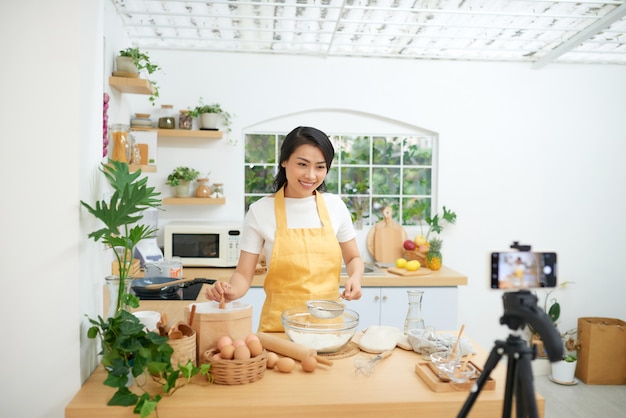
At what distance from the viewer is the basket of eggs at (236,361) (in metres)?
1.71

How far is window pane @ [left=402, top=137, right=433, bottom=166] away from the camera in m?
4.91

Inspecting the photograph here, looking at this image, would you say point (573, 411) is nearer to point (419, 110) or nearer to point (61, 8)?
point (419, 110)

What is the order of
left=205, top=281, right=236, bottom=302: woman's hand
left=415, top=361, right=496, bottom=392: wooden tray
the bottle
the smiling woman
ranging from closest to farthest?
left=415, top=361, right=496, bottom=392: wooden tray → left=205, top=281, right=236, bottom=302: woman's hand → the bottle → the smiling woman

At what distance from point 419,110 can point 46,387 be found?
12.1ft

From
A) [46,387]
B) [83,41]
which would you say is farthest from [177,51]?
[46,387]

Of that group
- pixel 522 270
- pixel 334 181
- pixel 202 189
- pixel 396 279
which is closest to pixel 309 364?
pixel 522 270

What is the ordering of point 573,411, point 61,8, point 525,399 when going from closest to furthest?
point 525,399, point 61,8, point 573,411

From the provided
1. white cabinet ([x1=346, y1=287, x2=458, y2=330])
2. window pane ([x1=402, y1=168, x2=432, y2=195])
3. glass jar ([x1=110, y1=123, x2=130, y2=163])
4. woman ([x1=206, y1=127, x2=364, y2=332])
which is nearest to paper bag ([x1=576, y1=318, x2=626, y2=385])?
white cabinet ([x1=346, y1=287, x2=458, y2=330])

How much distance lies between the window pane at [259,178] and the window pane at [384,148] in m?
0.86

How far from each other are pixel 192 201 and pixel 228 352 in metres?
2.77

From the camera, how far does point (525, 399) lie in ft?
3.99

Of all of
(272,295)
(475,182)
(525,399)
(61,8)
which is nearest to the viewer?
(525,399)

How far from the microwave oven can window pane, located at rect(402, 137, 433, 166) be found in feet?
5.21

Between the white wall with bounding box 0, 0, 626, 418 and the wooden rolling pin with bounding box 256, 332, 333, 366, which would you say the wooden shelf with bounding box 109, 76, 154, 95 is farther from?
the wooden rolling pin with bounding box 256, 332, 333, 366
